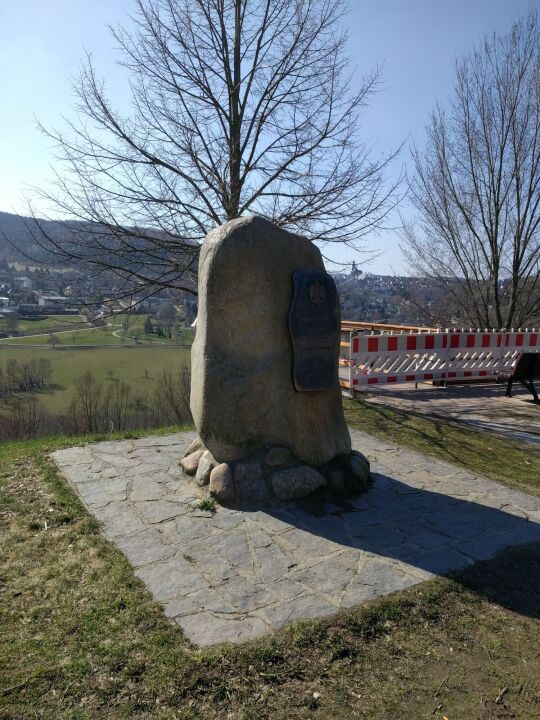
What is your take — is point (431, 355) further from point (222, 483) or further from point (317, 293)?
point (222, 483)

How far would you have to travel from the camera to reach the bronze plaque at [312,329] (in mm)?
4641

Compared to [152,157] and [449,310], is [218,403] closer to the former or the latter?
[152,157]

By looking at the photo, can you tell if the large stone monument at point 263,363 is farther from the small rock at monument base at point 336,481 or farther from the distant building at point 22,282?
the distant building at point 22,282

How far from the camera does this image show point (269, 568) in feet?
11.7

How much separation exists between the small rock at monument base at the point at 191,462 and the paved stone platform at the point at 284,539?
3.5 inches

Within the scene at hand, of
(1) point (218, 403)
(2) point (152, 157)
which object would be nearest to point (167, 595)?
(1) point (218, 403)

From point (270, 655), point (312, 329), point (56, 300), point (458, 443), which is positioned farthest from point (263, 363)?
point (56, 300)

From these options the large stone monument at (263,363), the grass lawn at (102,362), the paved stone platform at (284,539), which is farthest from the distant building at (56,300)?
the grass lawn at (102,362)

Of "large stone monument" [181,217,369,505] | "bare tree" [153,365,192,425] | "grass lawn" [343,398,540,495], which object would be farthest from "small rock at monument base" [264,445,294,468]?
"bare tree" [153,365,192,425]

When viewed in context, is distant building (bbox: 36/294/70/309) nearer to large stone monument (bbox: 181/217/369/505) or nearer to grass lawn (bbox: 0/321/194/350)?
grass lawn (bbox: 0/321/194/350)

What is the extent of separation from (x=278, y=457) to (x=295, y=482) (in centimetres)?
27

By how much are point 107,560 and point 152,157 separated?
7.00 metres

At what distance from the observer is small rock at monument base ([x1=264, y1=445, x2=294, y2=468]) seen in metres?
4.62

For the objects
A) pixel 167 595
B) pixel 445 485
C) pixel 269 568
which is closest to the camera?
pixel 167 595
